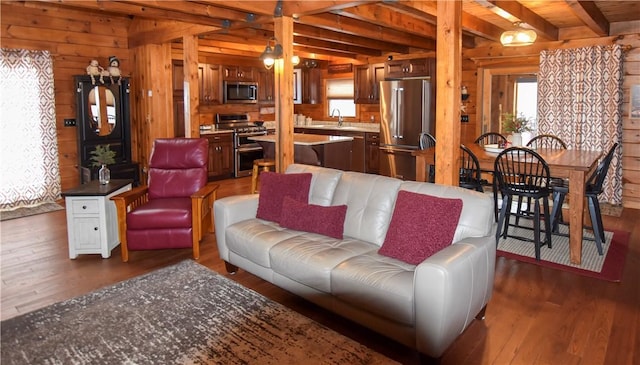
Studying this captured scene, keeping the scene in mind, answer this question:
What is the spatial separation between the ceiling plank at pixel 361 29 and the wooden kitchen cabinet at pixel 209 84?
9.95 ft

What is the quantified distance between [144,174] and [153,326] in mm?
6131

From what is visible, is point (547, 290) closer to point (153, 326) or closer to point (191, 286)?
point (191, 286)

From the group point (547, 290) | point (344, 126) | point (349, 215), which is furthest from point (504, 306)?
point (344, 126)

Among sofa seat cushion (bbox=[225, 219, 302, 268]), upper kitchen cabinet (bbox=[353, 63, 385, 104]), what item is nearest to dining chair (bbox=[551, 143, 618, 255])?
sofa seat cushion (bbox=[225, 219, 302, 268])

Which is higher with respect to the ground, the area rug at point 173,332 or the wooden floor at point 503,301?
the area rug at point 173,332

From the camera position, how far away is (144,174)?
7648 mm

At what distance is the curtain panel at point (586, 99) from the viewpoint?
5961mm

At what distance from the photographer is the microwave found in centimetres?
850

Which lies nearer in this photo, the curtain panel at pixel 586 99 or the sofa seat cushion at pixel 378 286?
the sofa seat cushion at pixel 378 286

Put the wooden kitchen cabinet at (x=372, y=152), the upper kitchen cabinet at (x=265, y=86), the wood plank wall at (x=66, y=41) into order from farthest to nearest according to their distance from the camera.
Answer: the upper kitchen cabinet at (x=265, y=86), the wooden kitchen cabinet at (x=372, y=152), the wood plank wall at (x=66, y=41)

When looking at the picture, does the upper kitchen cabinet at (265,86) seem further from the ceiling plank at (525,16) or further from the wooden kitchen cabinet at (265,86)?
the ceiling plank at (525,16)

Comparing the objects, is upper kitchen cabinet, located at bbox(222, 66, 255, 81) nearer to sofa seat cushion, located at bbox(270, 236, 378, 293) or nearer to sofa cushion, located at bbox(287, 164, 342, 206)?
sofa cushion, located at bbox(287, 164, 342, 206)

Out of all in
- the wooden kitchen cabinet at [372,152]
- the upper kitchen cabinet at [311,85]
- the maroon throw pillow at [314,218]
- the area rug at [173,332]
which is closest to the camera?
the area rug at [173,332]

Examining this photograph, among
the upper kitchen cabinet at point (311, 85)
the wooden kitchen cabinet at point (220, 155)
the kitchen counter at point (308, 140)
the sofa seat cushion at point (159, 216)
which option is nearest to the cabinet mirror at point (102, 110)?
the wooden kitchen cabinet at point (220, 155)
